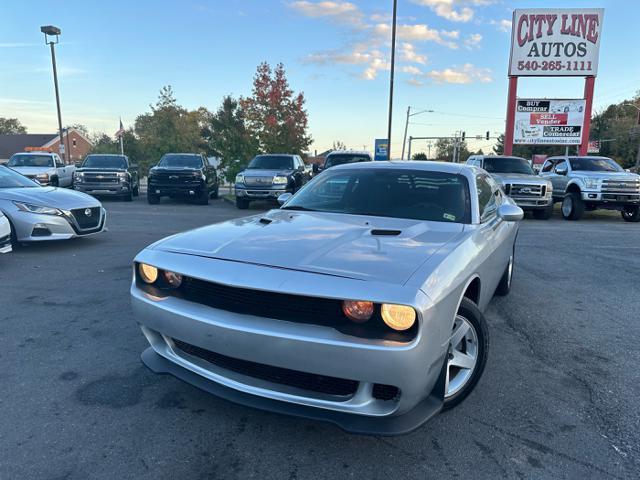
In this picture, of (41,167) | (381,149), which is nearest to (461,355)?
(41,167)

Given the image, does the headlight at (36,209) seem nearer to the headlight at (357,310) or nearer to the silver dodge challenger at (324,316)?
the silver dodge challenger at (324,316)

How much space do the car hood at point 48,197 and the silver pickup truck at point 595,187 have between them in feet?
42.6

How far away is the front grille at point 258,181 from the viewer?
1424cm

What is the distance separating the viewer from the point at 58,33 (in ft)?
82.0

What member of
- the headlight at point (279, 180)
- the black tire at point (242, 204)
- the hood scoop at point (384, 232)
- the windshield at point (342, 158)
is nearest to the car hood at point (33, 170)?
the black tire at point (242, 204)

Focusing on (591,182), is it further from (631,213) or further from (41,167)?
(41,167)

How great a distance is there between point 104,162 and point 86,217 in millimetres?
10400

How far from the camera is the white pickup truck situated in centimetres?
1661

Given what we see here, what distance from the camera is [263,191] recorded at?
46.9ft

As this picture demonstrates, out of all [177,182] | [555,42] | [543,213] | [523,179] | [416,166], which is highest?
[555,42]

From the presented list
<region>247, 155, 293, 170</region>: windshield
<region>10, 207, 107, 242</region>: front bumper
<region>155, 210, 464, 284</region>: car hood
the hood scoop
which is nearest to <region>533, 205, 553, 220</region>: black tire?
<region>247, 155, 293, 170</region>: windshield

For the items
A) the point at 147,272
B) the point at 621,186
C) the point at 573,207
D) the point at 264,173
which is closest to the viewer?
the point at 147,272

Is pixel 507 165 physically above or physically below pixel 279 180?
above

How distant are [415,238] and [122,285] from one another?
4.08m
